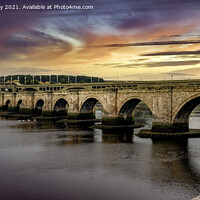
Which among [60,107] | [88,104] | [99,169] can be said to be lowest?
[99,169]

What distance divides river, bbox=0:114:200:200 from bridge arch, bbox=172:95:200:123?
15.1ft

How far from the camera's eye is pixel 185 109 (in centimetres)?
4497

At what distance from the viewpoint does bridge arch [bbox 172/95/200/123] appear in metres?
43.0

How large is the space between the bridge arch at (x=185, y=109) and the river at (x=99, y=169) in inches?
181

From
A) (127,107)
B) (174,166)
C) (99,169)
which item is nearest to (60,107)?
(127,107)

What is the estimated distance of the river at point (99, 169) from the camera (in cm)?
2098

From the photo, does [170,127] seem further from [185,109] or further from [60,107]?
[60,107]

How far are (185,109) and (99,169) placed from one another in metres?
23.3

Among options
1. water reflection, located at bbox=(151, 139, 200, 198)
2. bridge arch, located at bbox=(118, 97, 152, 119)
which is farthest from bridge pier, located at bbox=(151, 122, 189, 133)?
bridge arch, located at bbox=(118, 97, 152, 119)

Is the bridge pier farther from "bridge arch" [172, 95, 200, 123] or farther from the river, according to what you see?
the river

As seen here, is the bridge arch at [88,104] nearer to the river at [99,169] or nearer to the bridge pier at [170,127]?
the bridge pier at [170,127]

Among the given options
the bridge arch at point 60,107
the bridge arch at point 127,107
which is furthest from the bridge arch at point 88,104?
the bridge arch at point 127,107

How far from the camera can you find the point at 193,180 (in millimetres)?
23469

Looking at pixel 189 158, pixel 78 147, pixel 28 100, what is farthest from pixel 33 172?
pixel 28 100
